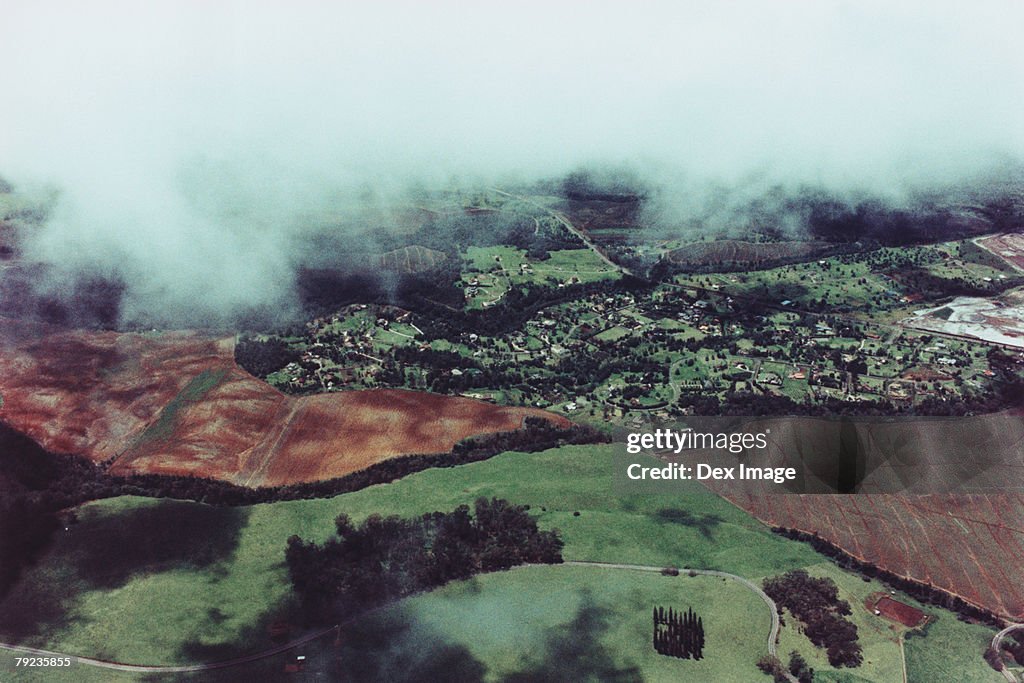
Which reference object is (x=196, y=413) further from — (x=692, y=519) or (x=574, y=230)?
(x=574, y=230)

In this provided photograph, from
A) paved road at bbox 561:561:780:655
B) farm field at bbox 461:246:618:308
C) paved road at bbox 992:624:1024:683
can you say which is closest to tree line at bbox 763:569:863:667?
paved road at bbox 561:561:780:655

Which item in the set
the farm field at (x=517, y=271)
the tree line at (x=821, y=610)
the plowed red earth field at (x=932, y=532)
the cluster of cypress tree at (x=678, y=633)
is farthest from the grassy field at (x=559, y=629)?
the farm field at (x=517, y=271)

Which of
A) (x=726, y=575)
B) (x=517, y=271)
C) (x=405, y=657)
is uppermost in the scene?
(x=517, y=271)

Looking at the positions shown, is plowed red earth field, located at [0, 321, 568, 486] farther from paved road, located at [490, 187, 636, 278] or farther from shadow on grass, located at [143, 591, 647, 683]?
paved road, located at [490, 187, 636, 278]

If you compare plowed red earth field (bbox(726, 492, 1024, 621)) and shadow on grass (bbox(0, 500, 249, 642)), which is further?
plowed red earth field (bbox(726, 492, 1024, 621))

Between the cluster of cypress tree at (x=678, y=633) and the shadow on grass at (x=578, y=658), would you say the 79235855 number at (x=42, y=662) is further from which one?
the cluster of cypress tree at (x=678, y=633)

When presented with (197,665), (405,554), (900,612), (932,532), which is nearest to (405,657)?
(405,554)
